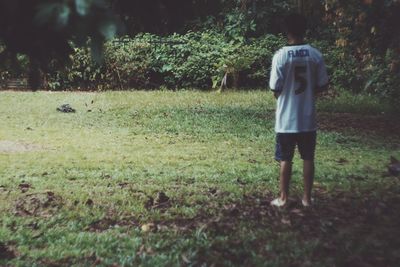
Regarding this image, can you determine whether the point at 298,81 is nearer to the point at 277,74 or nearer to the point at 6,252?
the point at 277,74

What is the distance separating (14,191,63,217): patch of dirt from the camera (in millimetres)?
5461

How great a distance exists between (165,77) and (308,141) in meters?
15.4

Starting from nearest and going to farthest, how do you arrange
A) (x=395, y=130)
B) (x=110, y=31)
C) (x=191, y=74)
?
(x=110, y=31), (x=395, y=130), (x=191, y=74)

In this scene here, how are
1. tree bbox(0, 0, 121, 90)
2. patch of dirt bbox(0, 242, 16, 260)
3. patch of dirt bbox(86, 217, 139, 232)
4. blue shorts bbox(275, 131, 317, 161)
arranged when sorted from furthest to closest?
1. blue shorts bbox(275, 131, 317, 161)
2. patch of dirt bbox(86, 217, 139, 232)
3. patch of dirt bbox(0, 242, 16, 260)
4. tree bbox(0, 0, 121, 90)

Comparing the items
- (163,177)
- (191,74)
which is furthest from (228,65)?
(163,177)

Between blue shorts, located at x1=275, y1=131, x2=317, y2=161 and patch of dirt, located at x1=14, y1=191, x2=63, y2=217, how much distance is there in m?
2.25

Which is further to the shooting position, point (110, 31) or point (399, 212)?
point (399, 212)

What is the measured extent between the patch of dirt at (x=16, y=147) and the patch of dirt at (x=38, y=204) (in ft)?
9.53

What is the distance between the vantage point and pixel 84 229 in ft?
16.3

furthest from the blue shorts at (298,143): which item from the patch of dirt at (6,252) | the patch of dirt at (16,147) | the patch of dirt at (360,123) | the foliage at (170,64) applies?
the foliage at (170,64)

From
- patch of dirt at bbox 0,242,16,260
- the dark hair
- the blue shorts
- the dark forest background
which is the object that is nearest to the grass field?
patch of dirt at bbox 0,242,16,260

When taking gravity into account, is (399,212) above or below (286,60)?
below

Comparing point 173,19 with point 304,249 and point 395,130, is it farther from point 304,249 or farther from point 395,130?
point 395,130

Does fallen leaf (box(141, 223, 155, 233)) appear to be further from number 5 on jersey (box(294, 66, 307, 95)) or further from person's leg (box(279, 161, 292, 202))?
number 5 on jersey (box(294, 66, 307, 95))
